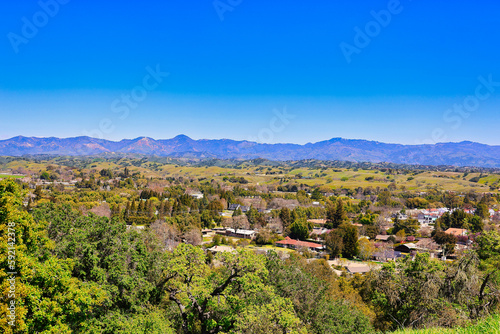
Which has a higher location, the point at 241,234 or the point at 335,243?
the point at 335,243

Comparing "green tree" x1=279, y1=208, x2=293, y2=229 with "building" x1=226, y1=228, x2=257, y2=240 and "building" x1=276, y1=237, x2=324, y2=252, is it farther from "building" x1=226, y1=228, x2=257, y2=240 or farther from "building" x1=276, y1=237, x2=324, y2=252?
"building" x1=276, y1=237, x2=324, y2=252

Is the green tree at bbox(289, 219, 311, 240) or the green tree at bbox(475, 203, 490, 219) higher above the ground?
the green tree at bbox(475, 203, 490, 219)

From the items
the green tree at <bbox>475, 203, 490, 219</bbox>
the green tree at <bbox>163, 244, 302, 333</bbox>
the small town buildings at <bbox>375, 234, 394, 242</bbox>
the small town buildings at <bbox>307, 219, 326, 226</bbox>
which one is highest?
the green tree at <bbox>163, 244, 302, 333</bbox>

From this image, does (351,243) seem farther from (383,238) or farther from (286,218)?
(286,218)

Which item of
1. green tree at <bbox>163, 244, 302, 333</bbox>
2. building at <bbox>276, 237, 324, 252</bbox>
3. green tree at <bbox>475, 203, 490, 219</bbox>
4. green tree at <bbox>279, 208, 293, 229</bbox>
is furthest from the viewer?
green tree at <bbox>475, 203, 490, 219</bbox>

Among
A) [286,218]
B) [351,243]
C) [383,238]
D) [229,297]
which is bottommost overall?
[383,238]

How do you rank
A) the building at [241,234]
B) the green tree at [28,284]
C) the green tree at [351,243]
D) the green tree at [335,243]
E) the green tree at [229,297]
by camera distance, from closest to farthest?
the green tree at [28,284] < the green tree at [229,297] < the green tree at [351,243] < the green tree at [335,243] < the building at [241,234]

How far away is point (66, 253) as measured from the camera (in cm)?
1311

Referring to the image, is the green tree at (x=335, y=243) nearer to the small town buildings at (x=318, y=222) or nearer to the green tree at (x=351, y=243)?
the green tree at (x=351, y=243)

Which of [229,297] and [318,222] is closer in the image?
[229,297]

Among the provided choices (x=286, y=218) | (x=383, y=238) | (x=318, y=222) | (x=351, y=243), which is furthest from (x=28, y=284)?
(x=318, y=222)

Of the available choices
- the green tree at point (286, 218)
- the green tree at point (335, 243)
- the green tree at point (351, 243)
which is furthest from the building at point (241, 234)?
the green tree at point (351, 243)

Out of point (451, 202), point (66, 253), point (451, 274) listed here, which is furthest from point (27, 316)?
point (451, 202)

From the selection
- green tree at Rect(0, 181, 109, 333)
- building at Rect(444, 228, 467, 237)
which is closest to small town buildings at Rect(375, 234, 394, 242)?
building at Rect(444, 228, 467, 237)
